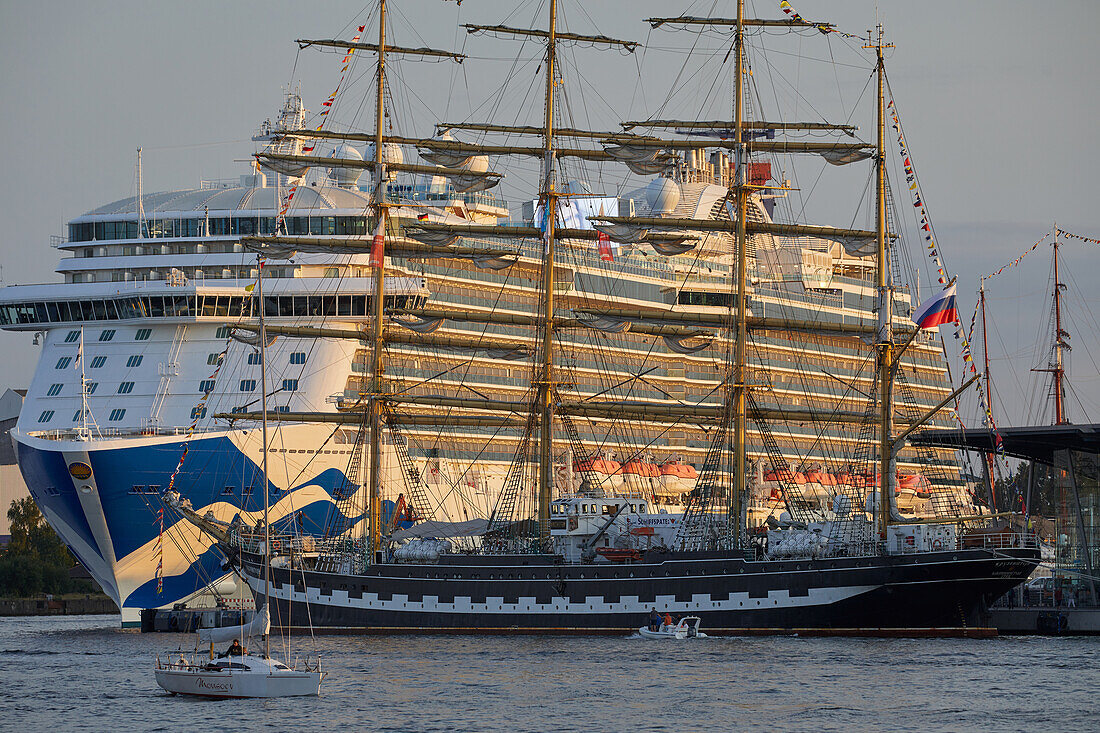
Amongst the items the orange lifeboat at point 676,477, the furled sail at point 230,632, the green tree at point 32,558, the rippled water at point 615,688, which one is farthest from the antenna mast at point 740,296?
the green tree at point 32,558

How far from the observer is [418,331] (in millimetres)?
76438

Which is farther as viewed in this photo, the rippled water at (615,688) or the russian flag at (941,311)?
the russian flag at (941,311)

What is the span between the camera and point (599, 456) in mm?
88188

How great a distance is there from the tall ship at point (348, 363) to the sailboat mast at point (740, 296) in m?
0.18

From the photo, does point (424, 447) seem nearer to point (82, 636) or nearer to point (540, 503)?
point (540, 503)

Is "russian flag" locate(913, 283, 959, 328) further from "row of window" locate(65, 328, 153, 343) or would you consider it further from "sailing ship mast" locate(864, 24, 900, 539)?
"row of window" locate(65, 328, 153, 343)

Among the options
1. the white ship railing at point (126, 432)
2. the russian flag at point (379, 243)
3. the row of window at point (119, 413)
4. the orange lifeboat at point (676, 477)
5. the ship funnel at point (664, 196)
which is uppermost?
the ship funnel at point (664, 196)

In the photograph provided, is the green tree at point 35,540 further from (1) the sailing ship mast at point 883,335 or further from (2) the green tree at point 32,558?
(1) the sailing ship mast at point 883,335

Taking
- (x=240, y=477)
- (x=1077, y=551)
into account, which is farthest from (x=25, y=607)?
(x=1077, y=551)

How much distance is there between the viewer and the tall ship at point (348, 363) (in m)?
69.1

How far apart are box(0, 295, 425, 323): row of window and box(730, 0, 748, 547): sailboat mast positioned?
1637cm

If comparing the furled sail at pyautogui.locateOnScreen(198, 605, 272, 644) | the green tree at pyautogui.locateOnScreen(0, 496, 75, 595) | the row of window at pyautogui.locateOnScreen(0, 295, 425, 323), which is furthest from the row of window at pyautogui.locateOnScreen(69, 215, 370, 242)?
the furled sail at pyautogui.locateOnScreen(198, 605, 272, 644)

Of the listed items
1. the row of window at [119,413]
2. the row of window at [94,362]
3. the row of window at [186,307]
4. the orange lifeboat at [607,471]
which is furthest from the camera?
the orange lifeboat at [607,471]

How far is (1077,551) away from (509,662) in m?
29.3
